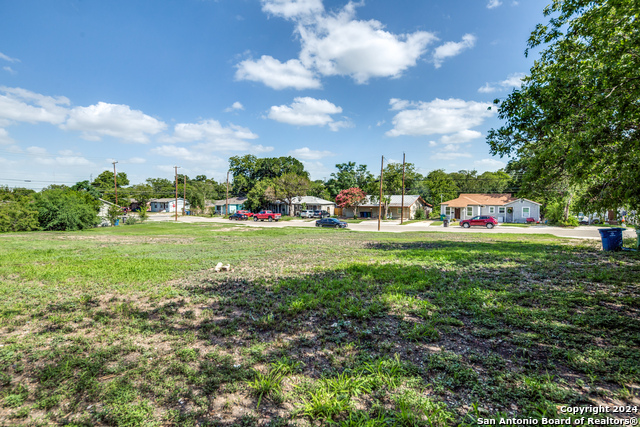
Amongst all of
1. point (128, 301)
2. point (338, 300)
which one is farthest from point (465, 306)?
point (128, 301)

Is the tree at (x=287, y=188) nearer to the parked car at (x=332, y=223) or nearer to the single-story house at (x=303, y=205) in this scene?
the single-story house at (x=303, y=205)

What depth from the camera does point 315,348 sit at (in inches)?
156

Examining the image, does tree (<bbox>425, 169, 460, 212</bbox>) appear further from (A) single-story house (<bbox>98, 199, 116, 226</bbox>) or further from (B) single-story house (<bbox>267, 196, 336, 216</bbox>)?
(A) single-story house (<bbox>98, 199, 116, 226</bbox>)

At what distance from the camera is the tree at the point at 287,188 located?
2211 inches

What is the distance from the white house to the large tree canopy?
76740 millimetres

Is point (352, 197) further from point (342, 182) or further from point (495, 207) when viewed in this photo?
point (495, 207)

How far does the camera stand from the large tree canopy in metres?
5.09

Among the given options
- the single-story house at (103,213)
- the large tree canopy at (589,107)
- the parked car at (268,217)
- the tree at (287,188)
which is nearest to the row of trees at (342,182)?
the tree at (287,188)

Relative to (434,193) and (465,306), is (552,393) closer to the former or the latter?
(465,306)

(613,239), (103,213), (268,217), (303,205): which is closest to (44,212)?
(103,213)

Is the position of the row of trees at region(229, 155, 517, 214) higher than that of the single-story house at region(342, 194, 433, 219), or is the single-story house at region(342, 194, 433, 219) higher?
the row of trees at region(229, 155, 517, 214)

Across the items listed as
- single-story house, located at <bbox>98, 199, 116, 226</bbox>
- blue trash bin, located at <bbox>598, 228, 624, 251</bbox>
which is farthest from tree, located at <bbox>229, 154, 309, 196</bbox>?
blue trash bin, located at <bbox>598, 228, 624, 251</bbox>

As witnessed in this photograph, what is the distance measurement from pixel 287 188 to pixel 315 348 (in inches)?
2104

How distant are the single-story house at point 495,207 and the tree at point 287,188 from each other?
27.8m
